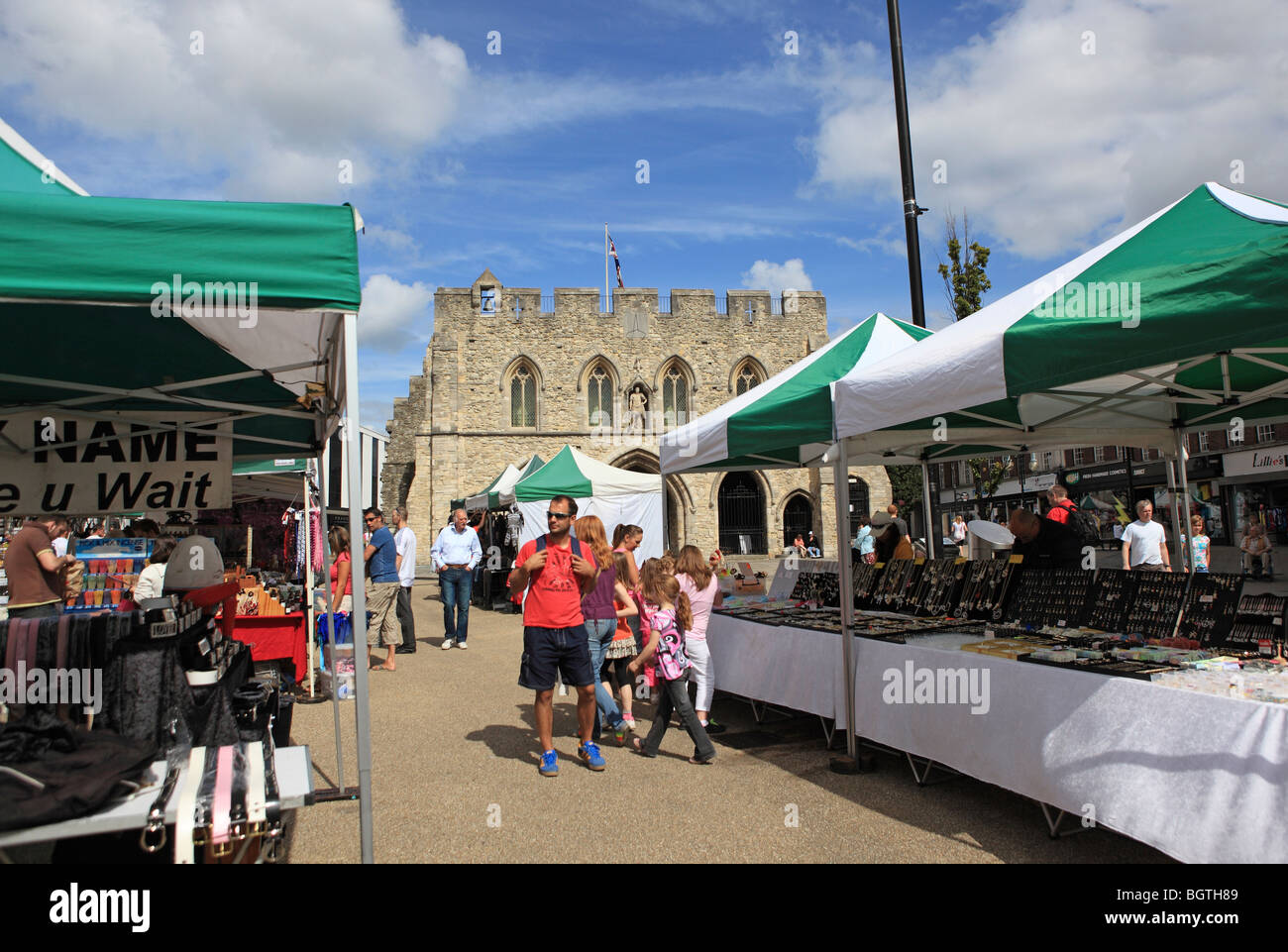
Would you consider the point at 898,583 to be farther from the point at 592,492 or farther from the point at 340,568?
the point at 592,492

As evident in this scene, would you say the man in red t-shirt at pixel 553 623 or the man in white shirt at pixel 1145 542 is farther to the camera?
the man in white shirt at pixel 1145 542

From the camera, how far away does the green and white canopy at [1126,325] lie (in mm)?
2688

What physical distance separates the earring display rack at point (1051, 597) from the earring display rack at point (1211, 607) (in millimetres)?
583

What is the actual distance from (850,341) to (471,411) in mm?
21810

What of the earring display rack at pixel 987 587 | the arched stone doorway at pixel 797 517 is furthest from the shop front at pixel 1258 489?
the earring display rack at pixel 987 587

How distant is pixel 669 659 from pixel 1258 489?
94.2 feet

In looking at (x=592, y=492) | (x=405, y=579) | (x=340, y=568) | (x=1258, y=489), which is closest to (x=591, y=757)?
(x=340, y=568)

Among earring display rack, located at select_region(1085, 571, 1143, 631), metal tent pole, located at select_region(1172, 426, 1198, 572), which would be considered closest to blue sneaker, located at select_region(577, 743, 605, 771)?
earring display rack, located at select_region(1085, 571, 1143, 631)

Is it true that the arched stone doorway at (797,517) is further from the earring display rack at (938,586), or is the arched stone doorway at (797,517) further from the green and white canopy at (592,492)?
the earring display rack at (938,586)

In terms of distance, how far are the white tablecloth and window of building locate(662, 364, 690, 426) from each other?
23208 millimetres

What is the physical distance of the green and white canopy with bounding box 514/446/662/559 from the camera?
1360 cm

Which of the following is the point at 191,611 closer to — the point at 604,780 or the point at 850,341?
the point at 604,780

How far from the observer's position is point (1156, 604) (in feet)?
13.9

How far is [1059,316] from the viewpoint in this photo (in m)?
3.20
